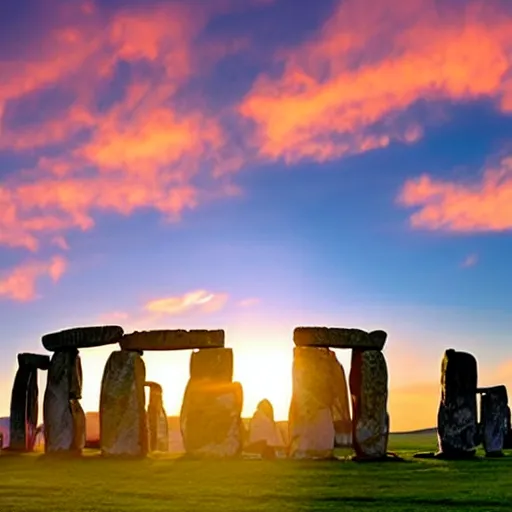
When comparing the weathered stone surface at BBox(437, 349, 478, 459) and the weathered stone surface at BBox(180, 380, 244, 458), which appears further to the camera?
the weathered stone surface at BBox(180, 380, 244, 458)

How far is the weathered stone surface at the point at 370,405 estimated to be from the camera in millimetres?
24594

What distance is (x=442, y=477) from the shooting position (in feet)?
62.7

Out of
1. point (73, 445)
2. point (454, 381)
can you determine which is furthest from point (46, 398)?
point (454, 381)

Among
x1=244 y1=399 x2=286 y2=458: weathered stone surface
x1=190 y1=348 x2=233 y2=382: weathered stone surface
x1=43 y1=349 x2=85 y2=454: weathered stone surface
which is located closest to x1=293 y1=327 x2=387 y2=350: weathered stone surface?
x1=190 y1=348 x2=233 y2=382: weathered stone surface

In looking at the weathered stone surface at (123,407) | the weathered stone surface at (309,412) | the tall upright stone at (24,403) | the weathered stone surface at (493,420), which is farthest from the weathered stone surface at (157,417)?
the weathered stone surface at (493,420)

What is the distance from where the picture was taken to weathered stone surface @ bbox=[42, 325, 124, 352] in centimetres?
2631

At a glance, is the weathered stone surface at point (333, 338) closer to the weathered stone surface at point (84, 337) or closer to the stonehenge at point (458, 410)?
the stonehenge at point (458, 410)

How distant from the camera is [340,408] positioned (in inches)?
1511

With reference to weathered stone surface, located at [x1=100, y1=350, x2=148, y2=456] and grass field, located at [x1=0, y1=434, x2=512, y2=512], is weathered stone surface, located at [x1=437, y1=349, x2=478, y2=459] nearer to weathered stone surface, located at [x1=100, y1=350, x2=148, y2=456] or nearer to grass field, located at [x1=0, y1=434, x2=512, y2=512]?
grass field, located at [x1=0, y1=434, x2=512, y2=512]

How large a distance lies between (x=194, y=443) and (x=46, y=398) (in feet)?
16.4

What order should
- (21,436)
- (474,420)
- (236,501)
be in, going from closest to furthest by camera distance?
(236,501)
(474,420)
(21,436)

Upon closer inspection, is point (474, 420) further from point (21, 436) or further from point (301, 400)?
point (21, 436)

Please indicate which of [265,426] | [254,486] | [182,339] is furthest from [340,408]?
[254,486]

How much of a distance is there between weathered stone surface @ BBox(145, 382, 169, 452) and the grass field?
897cm
